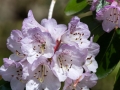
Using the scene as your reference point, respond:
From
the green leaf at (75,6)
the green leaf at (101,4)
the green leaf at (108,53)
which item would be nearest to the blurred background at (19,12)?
the green leaf at (75,6)

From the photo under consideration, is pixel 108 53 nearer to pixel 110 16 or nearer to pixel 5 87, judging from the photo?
pixel 110 16

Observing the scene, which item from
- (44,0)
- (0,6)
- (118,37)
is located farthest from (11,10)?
(118,37)

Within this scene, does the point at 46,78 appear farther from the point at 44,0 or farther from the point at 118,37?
the point at 44,0

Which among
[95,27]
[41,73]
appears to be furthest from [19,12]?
[41,73]

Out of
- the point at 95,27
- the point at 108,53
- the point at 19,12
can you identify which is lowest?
the point at 19,12

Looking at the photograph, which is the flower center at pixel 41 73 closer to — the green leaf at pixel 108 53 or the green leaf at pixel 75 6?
the green leaf at pixel 108 53
